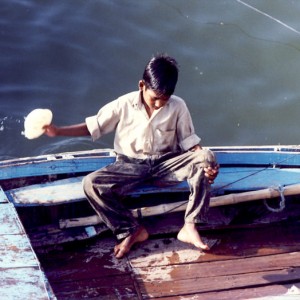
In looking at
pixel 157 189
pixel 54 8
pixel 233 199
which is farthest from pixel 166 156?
pixel 54 8

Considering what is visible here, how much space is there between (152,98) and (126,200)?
0.93 meters

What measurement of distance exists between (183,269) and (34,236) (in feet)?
3.71

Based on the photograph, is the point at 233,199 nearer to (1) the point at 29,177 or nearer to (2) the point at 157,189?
(2) the point at 157,189

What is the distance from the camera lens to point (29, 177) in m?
4.68

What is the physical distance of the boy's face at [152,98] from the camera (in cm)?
423

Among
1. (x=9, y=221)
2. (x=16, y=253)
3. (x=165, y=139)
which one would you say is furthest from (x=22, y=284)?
(x=165, y=139)

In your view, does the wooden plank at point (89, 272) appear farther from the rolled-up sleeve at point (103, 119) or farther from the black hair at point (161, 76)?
the black hair at point (161, 76)

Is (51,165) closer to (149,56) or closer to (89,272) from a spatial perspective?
(89,272)

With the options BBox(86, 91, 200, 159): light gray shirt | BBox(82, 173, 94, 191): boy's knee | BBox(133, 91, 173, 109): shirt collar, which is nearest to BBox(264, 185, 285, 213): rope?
BBox(86, 91, 200, 159): light gray shirt

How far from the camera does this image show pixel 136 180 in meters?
4.54

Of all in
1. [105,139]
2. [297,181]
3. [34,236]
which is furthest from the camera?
[105,139]

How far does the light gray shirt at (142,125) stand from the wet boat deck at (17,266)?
0.88 meters

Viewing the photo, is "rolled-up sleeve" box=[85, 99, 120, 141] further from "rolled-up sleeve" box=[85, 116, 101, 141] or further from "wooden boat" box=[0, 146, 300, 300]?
"wooden boat" box=[0, 146, 300, 300]

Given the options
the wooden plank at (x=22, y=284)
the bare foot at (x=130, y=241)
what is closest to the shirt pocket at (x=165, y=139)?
the bare foot at (x=130, y=241)
